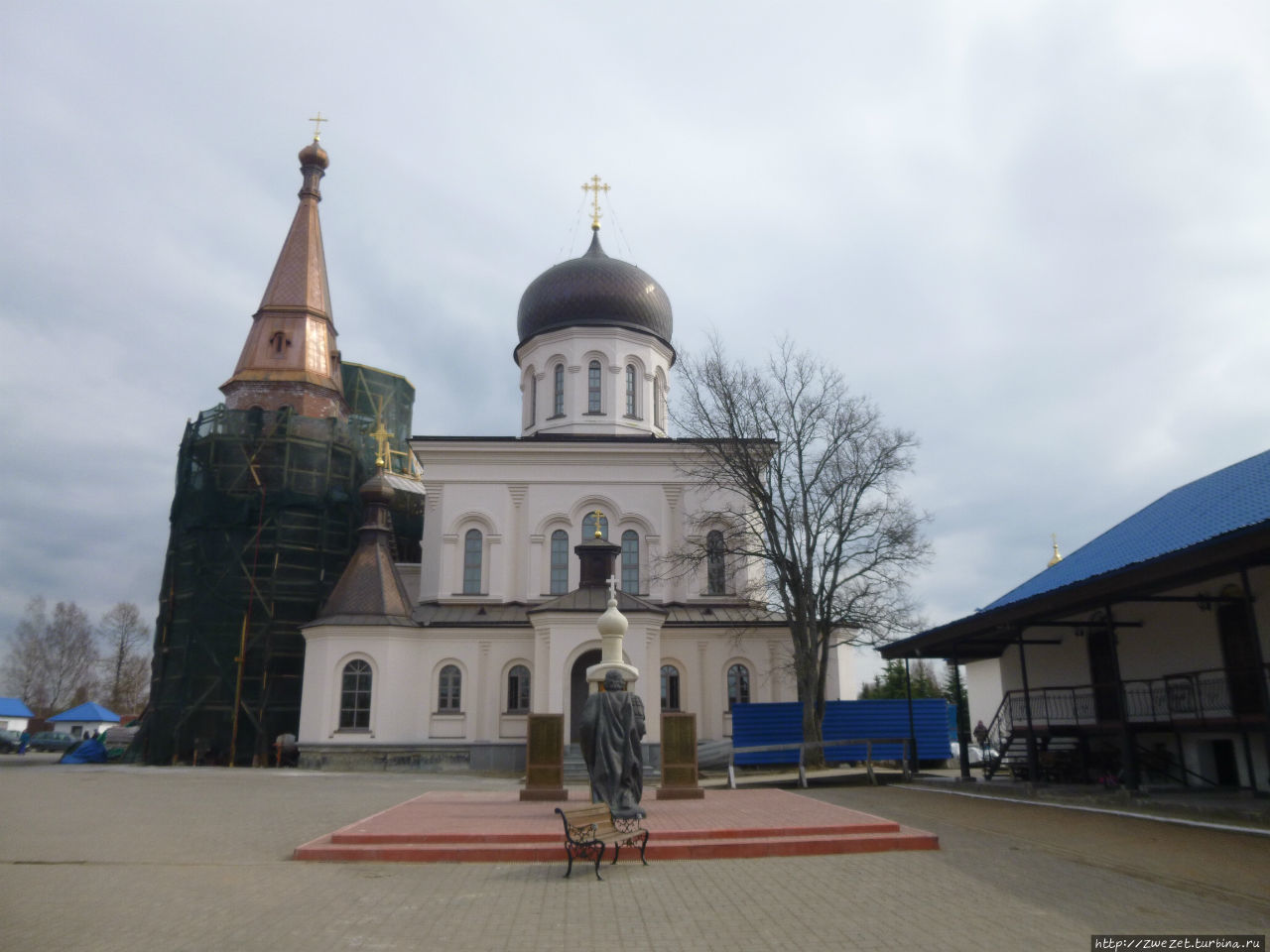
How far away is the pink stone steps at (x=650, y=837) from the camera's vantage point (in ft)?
32.8

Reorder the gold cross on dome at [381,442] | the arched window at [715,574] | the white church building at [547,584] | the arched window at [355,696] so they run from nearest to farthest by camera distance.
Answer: the white church building at [547,584] → the arched window at [355,696] → the arched window at [715,574] → the gold cross on dome at [381,442]

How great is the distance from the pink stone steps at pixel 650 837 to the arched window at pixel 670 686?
15.1 metres

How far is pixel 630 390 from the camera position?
108ft

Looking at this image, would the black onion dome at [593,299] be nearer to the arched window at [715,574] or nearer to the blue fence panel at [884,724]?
the arched window at [715,574]

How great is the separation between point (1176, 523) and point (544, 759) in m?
11.9

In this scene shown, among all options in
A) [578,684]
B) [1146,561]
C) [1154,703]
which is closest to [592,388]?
[578,684]

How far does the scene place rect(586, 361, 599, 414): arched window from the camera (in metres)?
32.3

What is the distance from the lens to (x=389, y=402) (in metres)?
46.6

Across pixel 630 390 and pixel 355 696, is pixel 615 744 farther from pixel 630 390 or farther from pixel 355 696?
pixel 630 390

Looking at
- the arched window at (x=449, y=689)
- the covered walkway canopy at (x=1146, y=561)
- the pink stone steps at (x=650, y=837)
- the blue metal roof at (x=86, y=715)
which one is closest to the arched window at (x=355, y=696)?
the arched window at (x=449, y=689)

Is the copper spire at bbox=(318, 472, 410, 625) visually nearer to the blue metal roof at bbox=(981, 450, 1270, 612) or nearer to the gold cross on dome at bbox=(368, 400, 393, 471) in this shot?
the gold cross on dome at bbox=(368, 400, 393, 471)

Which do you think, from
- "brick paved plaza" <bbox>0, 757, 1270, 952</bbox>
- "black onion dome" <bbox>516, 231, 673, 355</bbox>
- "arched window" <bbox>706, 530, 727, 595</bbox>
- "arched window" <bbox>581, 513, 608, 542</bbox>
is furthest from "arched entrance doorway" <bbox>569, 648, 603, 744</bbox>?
"brick paved plaza" <bbox>0, 757, 1270, 952</bbox>

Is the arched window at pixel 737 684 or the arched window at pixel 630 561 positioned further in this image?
the arched window at pixel 630 561

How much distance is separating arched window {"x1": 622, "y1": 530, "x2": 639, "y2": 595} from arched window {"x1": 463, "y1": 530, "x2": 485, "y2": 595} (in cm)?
455
